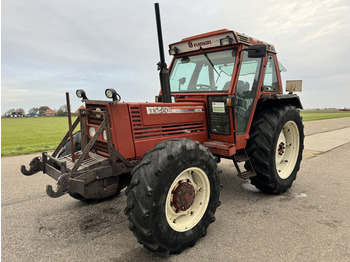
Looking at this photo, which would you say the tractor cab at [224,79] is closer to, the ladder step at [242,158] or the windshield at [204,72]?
the windshield at [204,72]

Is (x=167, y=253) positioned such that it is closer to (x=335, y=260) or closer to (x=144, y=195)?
(x=144, y=195)

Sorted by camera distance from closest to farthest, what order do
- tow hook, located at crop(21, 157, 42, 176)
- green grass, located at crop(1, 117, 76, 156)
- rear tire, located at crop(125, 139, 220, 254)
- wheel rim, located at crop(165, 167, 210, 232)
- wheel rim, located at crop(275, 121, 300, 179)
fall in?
rear tire, located at crop(125, 139, 220, 254), wheel rim, located at crop(165, 167, 210, 232), tow hook, located at crop(21, 157, 42, 176), wheel rim, located at crop(275, 121, 300, 179), green grass, located at crop(1, 117, 76, 156)

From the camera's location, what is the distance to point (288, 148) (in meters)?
4.82

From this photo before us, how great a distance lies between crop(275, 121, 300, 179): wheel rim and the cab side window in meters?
0.75

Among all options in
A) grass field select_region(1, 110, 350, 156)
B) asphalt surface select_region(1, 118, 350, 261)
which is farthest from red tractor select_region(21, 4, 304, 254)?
grass field select_region(1, 110, 350, 156)

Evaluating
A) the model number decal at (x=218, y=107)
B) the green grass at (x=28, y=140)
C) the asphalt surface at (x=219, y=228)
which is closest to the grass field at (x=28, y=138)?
the green grass at (x=28, y=140)

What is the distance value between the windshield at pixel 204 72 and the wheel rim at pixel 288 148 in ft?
5.71

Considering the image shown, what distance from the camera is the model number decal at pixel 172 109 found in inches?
126

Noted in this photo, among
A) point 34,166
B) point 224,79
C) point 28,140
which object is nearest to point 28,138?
point 28,140

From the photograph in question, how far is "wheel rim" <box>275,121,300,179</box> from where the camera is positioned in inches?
183

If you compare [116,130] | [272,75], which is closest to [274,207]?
[272,75]

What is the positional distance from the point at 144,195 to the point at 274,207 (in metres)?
2.36

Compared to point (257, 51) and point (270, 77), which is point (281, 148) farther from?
point (257, 51)

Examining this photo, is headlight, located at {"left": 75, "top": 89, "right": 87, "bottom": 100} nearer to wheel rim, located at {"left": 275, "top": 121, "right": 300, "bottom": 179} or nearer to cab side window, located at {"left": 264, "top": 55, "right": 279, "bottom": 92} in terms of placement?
cab side window, located at {"left": 264, "top": 55, "right": 279, "bottom": 92}
